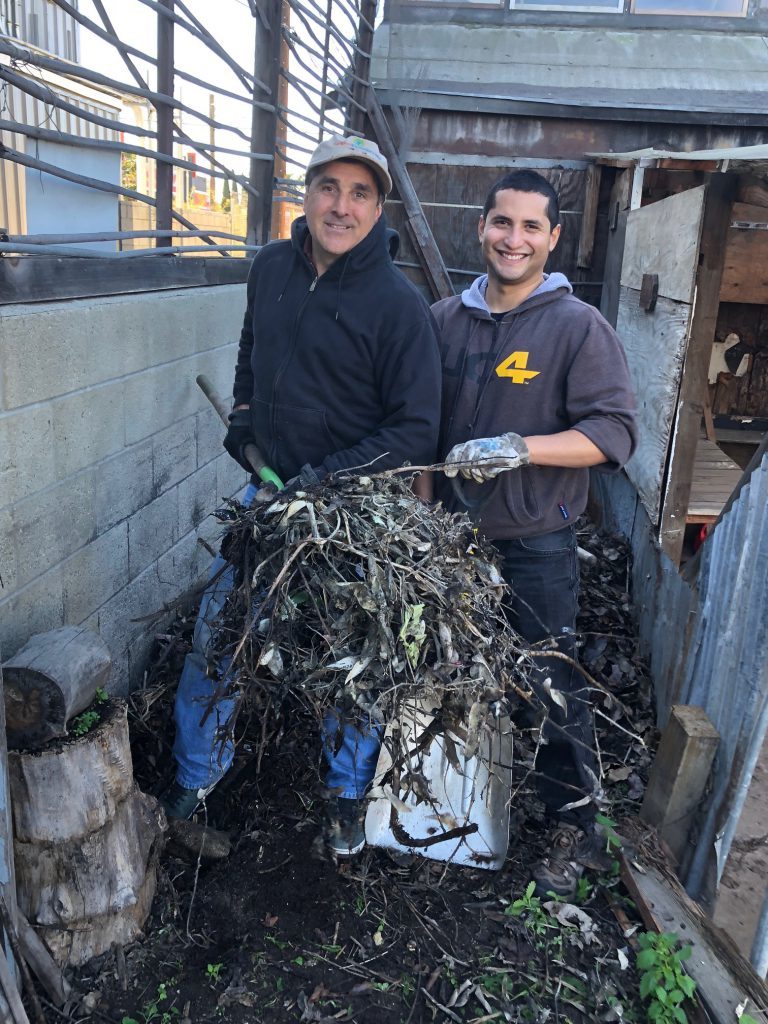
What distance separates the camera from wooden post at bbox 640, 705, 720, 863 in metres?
3.00

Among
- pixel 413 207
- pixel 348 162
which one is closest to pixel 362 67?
pixel 413 207

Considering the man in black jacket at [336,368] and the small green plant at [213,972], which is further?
the man in black jacket at [336,368]

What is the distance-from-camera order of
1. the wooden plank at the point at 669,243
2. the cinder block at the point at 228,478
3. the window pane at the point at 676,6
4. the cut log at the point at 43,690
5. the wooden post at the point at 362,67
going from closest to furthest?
the cut log at the point at 43,690, the wooden plank at the point at 669,243, the cinder block at the point at 228,478, the wooden post at the point at 362,67, the window pane at the point at 676,6

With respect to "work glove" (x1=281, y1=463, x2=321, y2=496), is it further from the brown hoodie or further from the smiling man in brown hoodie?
the brown hoodie

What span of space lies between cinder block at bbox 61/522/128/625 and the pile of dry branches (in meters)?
0.76

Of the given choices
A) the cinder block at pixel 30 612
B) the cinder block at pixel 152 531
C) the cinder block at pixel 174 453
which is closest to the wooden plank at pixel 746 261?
the cinder block at pixel 174 453

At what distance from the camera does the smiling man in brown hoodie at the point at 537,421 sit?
276 centimetres

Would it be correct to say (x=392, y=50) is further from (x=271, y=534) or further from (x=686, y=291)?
(x=271, y=534)

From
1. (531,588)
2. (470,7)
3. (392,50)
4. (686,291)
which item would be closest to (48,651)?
(531,588)

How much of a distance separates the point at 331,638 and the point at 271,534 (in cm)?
35

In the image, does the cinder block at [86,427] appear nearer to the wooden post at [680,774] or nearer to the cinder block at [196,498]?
the cinder block at [196,498]

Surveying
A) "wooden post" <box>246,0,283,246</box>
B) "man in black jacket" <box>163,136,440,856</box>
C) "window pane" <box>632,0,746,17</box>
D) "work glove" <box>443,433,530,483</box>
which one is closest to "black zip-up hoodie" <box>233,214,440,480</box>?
"man in black jacket" <box>163,136,440,856</box>

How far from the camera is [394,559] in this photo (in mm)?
2373

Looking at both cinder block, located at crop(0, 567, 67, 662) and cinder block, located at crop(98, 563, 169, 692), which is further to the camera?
cinder block, located at crop(98, 563, 169, 692)
